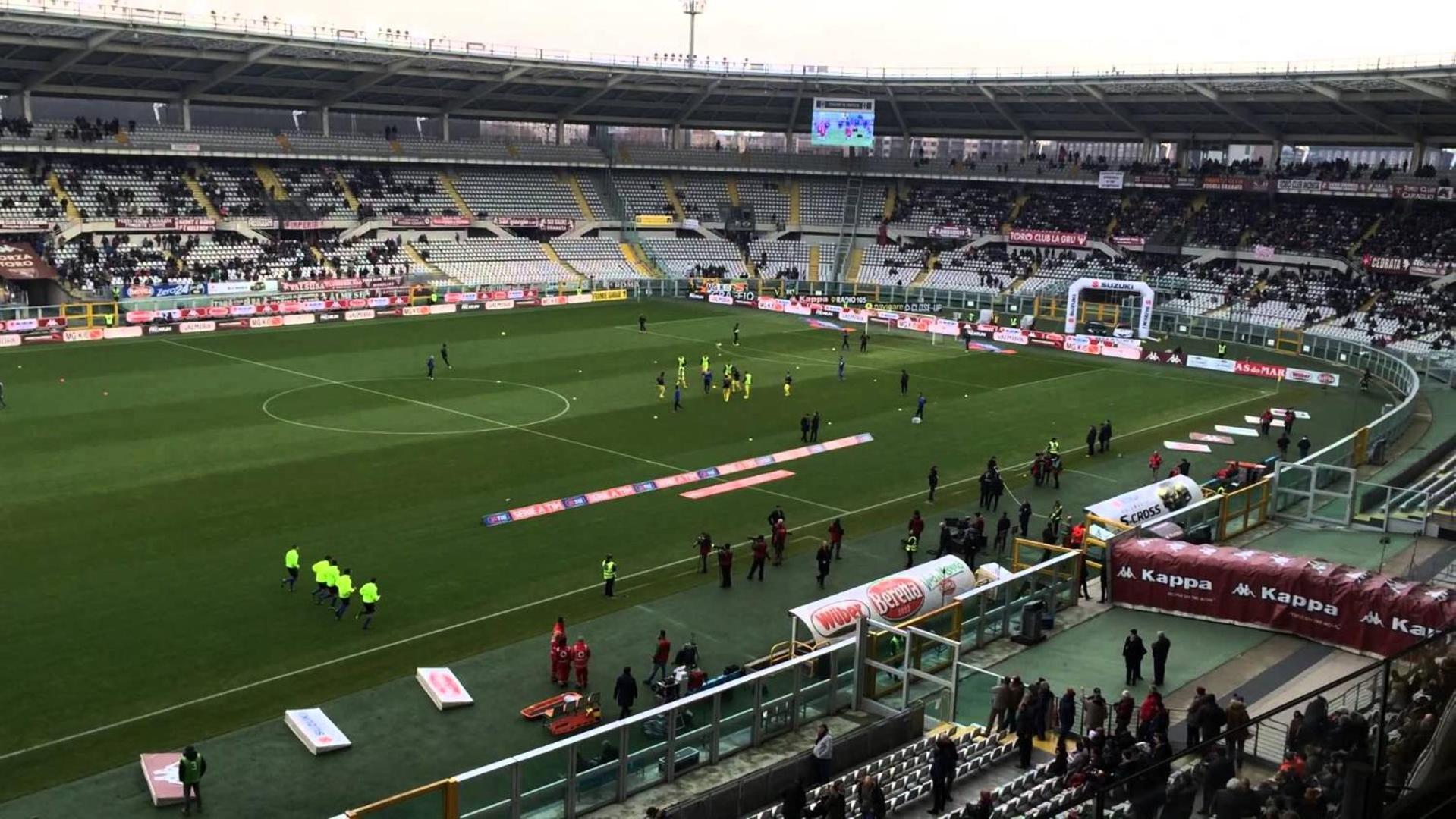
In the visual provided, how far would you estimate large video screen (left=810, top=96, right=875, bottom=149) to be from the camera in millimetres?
93312

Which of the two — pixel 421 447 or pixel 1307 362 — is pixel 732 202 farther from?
pixel 421 447

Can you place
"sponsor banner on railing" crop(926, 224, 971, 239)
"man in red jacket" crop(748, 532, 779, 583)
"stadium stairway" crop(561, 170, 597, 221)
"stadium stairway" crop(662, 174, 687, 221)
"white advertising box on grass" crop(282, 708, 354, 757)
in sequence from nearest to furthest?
"white advertising box on grass" crop(282, 708, 354, 757), "man in red jacket" crop(748, 532, 779, 583), "sponsor banner on railing" crop(926, 224, 971, 239), "stadium stairway" crop(561, 170, 597, 221), "stadium stairway" crop(662, 174, 687, 221)

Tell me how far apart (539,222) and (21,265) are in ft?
119

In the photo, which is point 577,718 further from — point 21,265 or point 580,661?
point 21,265

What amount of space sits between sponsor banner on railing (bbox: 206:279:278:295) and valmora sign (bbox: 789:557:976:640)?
176 feet

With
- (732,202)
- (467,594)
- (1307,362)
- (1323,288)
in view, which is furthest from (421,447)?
(732,202)

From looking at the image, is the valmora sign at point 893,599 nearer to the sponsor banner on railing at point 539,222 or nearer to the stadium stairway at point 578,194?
the sponsor banner on railing at point 539,222

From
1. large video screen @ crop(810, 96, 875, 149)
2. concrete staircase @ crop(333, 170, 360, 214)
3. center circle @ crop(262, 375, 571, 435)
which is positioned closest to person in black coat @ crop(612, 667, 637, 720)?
center circle @ crop(262, 375, 571, 435)

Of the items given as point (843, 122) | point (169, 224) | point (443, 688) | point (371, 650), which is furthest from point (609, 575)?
point (843, 122)

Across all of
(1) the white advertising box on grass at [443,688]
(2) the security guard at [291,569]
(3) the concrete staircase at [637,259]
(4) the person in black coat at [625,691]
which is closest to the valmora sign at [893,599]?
(4) the person in black coat at [625,691]

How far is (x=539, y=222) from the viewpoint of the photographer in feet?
301

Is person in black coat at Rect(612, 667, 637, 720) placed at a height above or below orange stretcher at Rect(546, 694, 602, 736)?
above

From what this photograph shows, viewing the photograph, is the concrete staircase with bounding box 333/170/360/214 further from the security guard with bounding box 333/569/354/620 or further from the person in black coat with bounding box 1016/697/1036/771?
the person in black coat with bounding box 1016/697/1036/771

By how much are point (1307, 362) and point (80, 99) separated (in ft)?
242
